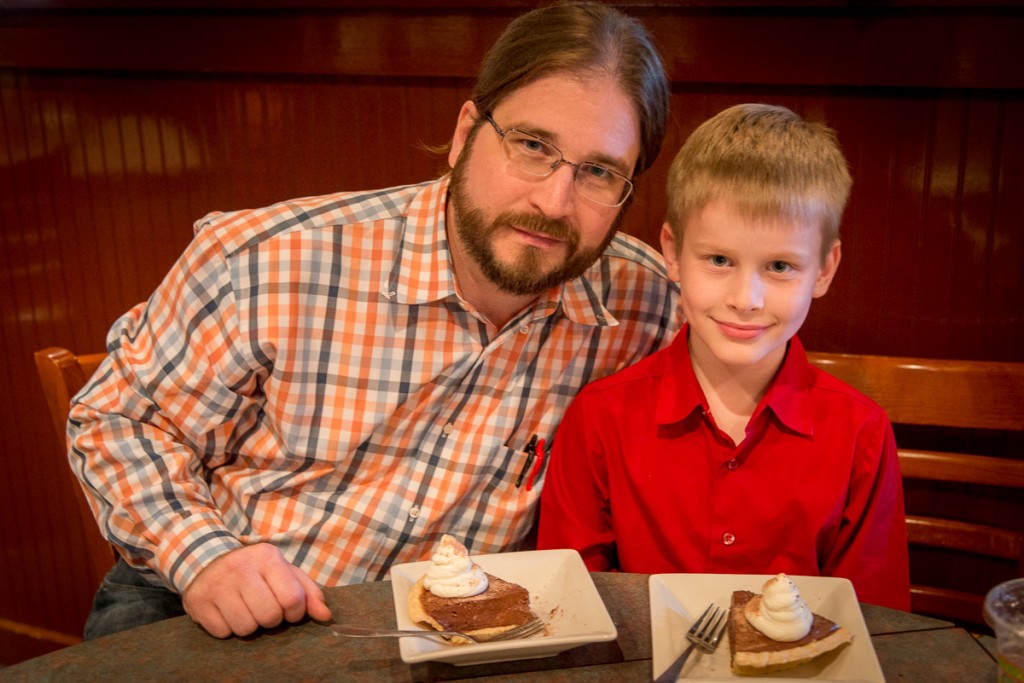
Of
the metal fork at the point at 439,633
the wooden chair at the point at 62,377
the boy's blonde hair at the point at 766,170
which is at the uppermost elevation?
the boy's blonde hair at the point at 766,170

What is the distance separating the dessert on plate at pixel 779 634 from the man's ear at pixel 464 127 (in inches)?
40.0

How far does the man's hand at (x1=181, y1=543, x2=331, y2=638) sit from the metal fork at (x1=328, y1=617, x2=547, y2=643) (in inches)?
2.4

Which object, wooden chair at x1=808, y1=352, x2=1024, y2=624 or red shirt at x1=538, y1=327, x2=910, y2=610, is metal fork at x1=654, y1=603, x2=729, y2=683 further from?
wooden chair at x1=808, y1=352, x2=1024, y2=624

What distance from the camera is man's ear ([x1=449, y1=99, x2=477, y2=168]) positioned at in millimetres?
1779

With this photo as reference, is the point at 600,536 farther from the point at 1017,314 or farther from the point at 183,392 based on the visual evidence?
the point at 1017,314

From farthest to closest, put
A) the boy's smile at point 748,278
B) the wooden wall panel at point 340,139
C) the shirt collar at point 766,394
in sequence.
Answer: the wooden wall panel at point 340,139 → the shirt collar at point 766,394 → the boy's smile at point 748,278

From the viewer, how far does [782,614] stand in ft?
3.84

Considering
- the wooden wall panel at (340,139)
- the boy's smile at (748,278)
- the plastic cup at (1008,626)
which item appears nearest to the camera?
the plastic cup at (1008,626)

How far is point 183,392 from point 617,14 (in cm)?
107

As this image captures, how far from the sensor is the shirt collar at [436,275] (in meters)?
1.69

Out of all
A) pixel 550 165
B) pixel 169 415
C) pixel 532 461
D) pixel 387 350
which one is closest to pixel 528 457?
pixel 532 461

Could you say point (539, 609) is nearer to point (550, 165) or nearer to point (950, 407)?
point (550, 165)

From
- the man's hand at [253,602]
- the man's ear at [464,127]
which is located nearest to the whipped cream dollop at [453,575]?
the man's hand at [253,602]

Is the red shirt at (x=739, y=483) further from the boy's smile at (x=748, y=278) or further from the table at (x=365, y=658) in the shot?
the table at (x=365, y=658)
